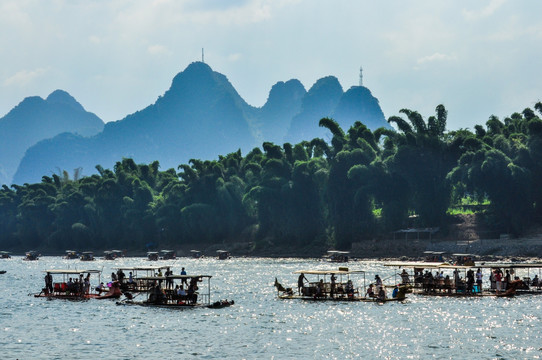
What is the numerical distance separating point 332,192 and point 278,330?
252 feet

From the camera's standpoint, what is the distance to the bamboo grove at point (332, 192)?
10812cm

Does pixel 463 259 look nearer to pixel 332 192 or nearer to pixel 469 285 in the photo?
pixel 469 285

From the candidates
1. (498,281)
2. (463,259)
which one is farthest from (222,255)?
(498,281)

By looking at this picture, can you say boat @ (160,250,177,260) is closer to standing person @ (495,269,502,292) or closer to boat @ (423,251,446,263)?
boat @ (423,251,446,263)

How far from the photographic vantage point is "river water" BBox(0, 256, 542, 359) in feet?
131

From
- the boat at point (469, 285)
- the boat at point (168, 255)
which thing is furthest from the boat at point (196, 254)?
the boat at point (469, 285)

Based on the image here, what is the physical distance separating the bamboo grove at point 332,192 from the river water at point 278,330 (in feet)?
167

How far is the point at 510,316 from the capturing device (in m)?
50.3

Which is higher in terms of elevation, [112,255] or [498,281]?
[112,255]

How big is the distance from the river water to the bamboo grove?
51.0 meters

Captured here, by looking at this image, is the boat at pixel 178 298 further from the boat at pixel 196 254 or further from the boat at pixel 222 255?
the boat at pixel 196 254

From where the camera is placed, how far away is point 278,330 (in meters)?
47.2

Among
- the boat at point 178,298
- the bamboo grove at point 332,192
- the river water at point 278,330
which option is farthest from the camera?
the bamboo grove at point 332,192

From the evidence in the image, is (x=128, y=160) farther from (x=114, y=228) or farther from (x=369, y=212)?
Answer: (x=369, y=212)
